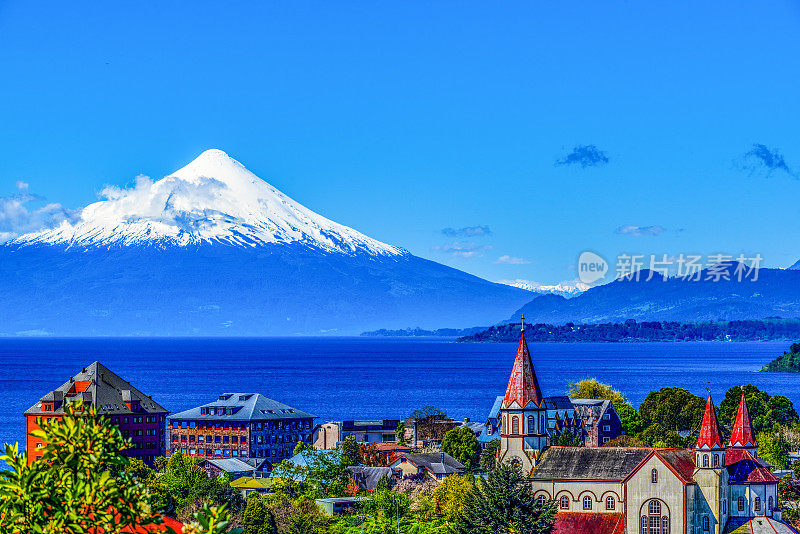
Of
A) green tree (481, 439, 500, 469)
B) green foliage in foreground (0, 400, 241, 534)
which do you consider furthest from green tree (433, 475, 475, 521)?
green foliage in foreground (0, 400, 241, 534)

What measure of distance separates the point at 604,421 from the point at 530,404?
42748mm

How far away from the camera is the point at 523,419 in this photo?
62.5 m

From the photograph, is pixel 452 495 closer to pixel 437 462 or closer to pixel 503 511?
pixel 503 511

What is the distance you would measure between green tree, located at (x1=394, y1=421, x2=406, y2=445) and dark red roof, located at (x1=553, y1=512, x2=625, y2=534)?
146ft

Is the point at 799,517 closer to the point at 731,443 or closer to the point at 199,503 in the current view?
the point at 731,443

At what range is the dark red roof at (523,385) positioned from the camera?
62531mm

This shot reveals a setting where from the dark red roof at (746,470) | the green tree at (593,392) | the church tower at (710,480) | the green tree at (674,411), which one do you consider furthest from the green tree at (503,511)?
the green tree at (593,392)

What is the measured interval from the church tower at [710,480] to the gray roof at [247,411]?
159 feet

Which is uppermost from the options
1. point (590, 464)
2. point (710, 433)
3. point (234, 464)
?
point (710, 433)

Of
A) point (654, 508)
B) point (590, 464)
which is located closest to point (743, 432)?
point (654, 508)

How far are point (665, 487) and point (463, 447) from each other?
3078cm

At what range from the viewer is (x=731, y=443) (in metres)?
60.7

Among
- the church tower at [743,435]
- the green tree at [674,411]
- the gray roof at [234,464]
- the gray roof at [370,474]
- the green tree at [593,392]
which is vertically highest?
the green tree at [593,392]

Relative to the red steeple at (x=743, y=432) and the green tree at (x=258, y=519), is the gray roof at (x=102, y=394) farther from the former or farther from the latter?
the red steeple at (x=743, y=432)
